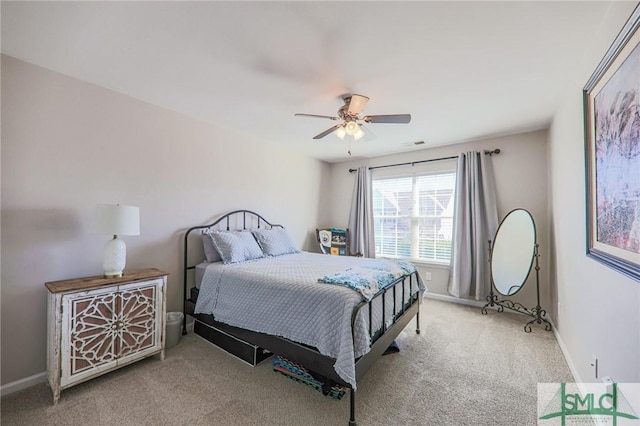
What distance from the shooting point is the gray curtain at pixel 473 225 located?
368 centimetres

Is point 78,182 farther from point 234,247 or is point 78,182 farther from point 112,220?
point 234,247

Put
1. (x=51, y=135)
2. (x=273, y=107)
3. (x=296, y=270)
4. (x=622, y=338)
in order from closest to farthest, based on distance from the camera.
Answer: (x=622, y=338) → (x=51, y=135) → (x=296, y=270) → (x=273, y=107)

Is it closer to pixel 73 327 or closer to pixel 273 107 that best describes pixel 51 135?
pixel 73 327

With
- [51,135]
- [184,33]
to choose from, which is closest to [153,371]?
[51,135]

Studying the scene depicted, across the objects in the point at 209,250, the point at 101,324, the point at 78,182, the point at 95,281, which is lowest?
the point at 101,324

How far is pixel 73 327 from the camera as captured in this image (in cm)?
186

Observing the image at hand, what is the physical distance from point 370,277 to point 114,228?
2096 mm

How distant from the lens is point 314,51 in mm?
1828

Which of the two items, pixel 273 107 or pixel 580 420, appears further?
pixel 273 107

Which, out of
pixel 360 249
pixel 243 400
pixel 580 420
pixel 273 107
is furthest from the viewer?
pixel 360 249

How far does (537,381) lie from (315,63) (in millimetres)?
3025

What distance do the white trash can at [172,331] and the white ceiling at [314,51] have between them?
224 centimetres

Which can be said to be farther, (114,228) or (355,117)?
(355,117)

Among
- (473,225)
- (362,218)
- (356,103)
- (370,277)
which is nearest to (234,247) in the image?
(370,277)
